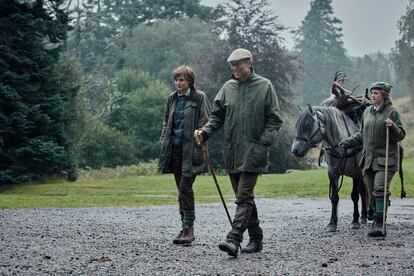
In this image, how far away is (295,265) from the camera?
7.27m

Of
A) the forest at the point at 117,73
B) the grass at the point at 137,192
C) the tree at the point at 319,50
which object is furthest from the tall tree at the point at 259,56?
the tree at the point at 319,50

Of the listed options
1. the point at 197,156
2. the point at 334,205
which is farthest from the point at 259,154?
the point at 334,205

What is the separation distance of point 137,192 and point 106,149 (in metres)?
19.5

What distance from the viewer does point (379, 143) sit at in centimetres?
1020

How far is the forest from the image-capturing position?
2584 cm

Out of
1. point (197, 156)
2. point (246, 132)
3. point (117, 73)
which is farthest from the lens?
point (117, 73)

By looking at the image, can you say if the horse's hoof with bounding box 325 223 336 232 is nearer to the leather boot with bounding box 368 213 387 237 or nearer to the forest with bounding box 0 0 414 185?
the leather boot with bounding box 368 213 387 237

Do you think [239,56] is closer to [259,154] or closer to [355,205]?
[259,154]

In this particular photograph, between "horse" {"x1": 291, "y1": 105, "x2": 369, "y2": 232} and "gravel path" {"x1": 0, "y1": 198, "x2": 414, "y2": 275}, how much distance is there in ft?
2.60

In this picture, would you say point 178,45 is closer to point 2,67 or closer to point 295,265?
point 2,67

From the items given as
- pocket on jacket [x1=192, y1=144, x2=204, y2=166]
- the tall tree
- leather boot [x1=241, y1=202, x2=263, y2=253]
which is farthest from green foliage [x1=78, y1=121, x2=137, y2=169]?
leather boot [x1=241, y1=202, x2=263, y2=253]

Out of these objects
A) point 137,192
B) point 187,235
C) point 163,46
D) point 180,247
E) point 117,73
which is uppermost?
point 163,46

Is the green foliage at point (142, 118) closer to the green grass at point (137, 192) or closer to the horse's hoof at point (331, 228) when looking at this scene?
the green grass at point (137, 192)

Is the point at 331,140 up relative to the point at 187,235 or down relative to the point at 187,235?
up
